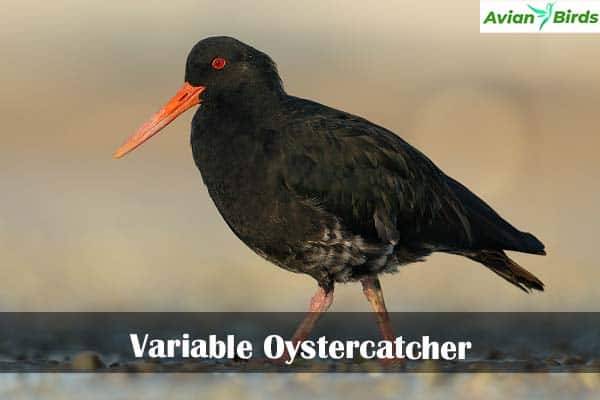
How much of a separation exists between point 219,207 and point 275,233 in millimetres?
504

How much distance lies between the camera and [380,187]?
9953mm

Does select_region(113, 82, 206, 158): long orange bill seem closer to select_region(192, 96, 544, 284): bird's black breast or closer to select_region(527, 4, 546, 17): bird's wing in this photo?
select_region(192, 96, 544, 284): bird's black breast

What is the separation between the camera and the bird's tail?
10.6m

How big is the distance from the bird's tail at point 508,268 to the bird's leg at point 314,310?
3.73 ft

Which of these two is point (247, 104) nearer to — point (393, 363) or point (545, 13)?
point (393, 363)

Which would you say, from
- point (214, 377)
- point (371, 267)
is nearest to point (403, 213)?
point (371, 267)

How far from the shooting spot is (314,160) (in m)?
9.70

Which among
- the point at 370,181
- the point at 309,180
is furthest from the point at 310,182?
the point at 370,181

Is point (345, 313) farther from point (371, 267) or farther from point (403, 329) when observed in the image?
point (371, 267)

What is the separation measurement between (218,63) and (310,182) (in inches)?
45.2

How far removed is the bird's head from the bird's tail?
2.02 metres

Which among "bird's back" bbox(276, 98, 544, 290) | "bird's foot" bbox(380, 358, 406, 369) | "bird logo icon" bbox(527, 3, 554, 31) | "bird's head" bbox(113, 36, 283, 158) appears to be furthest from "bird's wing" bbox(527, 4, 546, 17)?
"bird's foot" bbox(380, 358, 406, 369)

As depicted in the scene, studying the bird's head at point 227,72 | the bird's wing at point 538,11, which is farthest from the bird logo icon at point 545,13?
the bird's head at point 227,72

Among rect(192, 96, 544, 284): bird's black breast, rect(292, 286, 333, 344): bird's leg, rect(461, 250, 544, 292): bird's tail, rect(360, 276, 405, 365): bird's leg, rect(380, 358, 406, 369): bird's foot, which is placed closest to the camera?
rect(192, 96, 544, 284): bird's black breast
